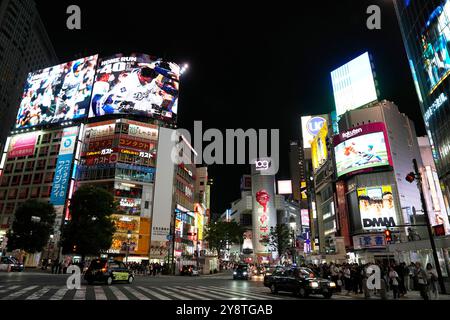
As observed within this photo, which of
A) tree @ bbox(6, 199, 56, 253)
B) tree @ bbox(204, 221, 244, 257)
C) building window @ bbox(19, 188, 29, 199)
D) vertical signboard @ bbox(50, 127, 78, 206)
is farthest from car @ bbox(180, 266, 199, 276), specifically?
building window @ bbox(19, 188, 29, 199)

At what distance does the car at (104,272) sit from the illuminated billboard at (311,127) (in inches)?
2873

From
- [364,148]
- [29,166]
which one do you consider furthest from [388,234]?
[29,166]

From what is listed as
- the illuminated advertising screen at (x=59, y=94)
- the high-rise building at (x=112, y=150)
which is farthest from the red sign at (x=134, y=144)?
the illuminated advertising screen at (x=59, y=94)

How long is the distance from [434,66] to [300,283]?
41.2 metres

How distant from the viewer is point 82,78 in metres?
73.4

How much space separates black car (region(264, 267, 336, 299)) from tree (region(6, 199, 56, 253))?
1454 inches

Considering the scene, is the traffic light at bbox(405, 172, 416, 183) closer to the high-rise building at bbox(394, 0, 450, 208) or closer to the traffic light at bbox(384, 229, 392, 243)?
the traffic light at bbox(384, 229, 392, 243)

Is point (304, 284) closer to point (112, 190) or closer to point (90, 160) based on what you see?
point (112, 190)

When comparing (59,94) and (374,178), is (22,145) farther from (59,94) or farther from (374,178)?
(374,178)

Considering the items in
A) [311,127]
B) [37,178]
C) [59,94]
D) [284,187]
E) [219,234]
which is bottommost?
[219,234]

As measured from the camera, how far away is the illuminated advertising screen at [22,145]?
2906 inches

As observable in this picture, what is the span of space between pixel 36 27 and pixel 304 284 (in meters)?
125

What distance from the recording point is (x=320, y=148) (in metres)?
76.3

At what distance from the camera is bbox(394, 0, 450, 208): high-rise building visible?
39.8 m
